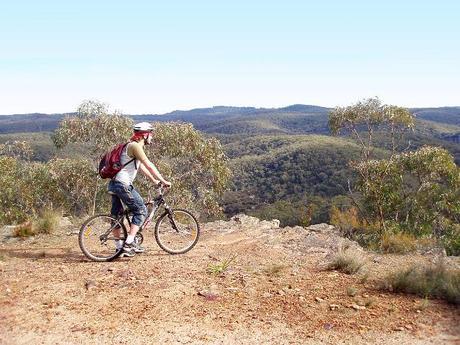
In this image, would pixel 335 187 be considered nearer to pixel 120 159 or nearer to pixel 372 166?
pixel 372 166

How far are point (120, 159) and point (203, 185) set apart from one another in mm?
19362

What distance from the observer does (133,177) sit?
7695mm

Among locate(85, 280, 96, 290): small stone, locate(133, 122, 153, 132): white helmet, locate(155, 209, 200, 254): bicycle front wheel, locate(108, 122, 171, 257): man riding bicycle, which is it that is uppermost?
locate(133, 122, 153, 132): white helmet

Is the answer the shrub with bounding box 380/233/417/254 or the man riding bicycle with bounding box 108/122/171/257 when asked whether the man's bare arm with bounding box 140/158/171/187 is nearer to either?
the man riding bicycle with bounding box 108/122/171/257

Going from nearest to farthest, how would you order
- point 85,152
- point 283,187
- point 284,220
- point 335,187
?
point 85,152, point 284,220, point 335,187, point 283,187

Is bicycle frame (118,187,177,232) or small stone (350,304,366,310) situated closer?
small stone (350,304,366,310)

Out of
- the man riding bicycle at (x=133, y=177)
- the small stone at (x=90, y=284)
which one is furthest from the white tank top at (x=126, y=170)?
the small stone at (x=90, y=284)

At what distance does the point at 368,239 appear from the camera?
491 inches

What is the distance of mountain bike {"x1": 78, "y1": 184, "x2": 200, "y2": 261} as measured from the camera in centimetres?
788

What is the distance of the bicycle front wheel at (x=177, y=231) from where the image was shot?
844 centimetres

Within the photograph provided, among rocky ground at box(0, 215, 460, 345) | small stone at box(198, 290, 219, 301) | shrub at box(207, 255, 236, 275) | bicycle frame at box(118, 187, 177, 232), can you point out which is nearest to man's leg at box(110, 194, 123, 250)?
bicycle frame at box(118, 187, 177, 232)

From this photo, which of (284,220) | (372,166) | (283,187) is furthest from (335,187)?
(372,166)

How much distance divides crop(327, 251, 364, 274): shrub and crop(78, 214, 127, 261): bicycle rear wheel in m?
3.62

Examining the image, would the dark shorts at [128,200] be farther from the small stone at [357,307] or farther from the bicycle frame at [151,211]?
the small stone at [357,307]
